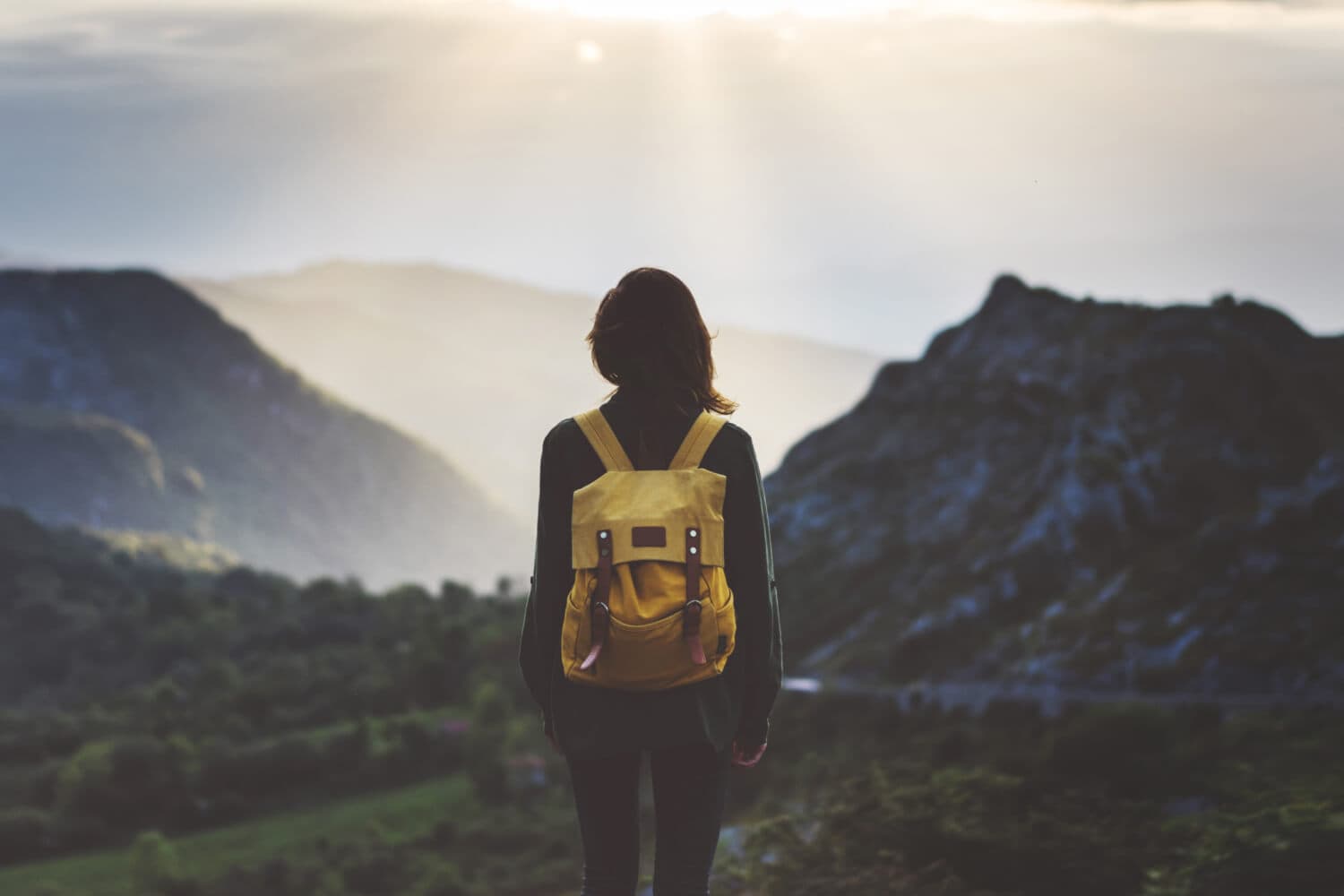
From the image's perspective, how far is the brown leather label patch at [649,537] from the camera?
4.23 metres

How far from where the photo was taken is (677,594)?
4227mm

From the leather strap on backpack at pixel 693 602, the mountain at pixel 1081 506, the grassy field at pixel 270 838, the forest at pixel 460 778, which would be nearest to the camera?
the leather strap on backpack at pixel 693 602

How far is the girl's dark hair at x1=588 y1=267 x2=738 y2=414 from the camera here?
4.56 metres

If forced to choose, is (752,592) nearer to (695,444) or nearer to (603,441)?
(695,444)

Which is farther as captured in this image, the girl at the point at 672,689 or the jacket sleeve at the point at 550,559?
the jacket sleeve at the point at 550,559

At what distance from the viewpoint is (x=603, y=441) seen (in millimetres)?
4438

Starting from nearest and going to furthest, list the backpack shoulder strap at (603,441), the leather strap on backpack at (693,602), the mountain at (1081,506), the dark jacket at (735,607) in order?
1. the leather strap on backpack at (693,602)
2. the dark jacket at (735,607)
3. the backpack shoulder strap at (603,441)
4. the mountain at (1081,506)

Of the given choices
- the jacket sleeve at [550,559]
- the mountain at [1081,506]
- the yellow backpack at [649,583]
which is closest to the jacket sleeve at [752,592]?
the yellow backpack at [649,583]

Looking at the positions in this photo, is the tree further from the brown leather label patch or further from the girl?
the brown leather label patch

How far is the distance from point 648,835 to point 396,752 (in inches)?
2580

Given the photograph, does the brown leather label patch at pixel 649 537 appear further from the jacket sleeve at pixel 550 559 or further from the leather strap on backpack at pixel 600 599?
the jacket sleeve at pixel 550 559

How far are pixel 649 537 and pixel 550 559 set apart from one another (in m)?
0.41

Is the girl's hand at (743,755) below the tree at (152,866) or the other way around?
the other way around

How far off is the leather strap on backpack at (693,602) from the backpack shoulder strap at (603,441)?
35 centimetres
